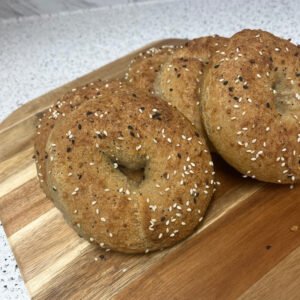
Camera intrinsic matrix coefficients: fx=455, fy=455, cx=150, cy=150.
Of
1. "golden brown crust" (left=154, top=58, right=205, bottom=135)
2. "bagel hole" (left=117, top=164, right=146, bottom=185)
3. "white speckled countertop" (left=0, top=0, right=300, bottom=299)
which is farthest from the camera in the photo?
"white speckled countertop" (left=0, top=0, right=300, bottom=299)

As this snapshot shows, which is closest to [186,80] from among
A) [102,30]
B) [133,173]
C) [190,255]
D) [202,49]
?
[202,49]

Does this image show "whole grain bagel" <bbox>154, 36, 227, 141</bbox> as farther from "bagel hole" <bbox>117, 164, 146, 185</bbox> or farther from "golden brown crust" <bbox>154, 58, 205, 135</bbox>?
"bagel hole" <bbox>117, 164, 146, 185</bbox>

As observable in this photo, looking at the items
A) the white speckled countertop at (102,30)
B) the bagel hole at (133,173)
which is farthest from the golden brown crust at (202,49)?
the white speckled countertop at (102,30)

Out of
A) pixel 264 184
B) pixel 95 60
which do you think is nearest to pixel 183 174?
pixel 264 184

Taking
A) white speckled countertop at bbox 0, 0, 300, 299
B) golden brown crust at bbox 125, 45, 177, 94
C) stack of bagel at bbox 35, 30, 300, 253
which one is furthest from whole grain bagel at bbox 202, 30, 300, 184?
white speckled countertop at bbox 0, 0, 300, 299

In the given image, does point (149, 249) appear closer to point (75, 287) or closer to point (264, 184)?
point (75, 287)
